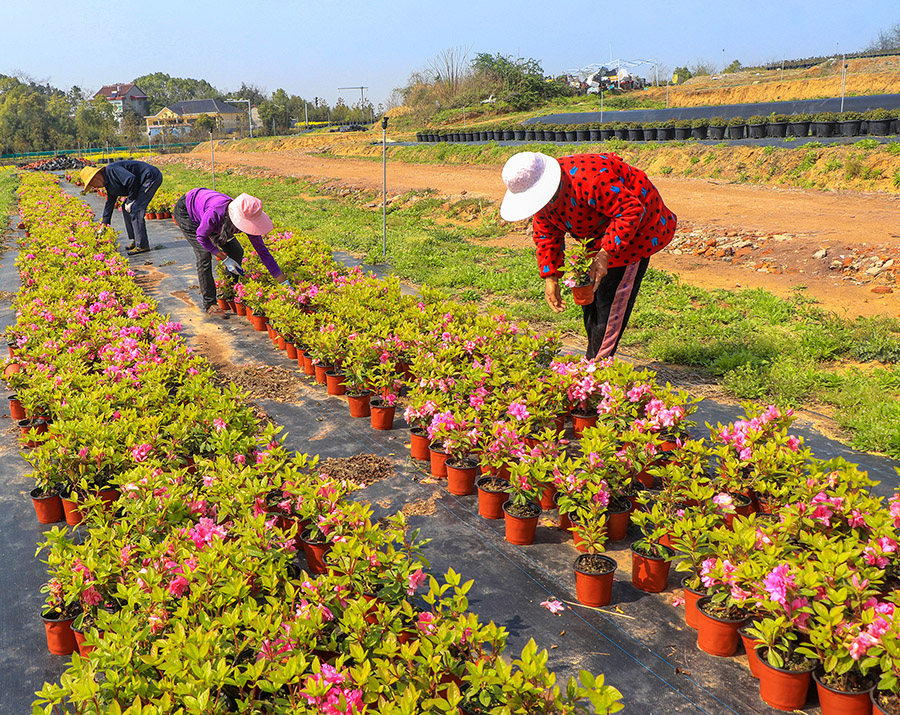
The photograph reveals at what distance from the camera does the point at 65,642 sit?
2.80 meters

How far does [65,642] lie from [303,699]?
130 cm

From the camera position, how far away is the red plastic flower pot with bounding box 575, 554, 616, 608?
3.00 metres

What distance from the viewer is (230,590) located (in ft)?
8.22

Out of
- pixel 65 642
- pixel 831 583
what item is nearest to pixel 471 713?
pixel 831 583

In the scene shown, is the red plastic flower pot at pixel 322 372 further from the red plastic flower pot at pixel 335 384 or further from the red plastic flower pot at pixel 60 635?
the red plastic flower pot at pixel 60 635

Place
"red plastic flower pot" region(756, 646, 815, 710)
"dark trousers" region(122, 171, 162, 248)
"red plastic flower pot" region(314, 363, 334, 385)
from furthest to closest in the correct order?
1. "dark trousers" region(122, 171, 162, 248)
2. "red plastic flower pot" region(314, 363, 334, 385)
3. "red plastic flower pot" region(756, 646, 815, 710)

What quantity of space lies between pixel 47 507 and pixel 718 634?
11.5 ft

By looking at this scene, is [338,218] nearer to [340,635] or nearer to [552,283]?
[552,283]

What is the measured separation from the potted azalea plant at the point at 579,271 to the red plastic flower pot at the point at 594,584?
77.0 inches

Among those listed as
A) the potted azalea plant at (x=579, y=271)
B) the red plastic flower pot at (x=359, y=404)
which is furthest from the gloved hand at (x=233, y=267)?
the potted azalea plant at (x=579, y=271)

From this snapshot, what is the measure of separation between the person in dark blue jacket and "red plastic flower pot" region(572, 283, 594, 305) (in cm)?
841

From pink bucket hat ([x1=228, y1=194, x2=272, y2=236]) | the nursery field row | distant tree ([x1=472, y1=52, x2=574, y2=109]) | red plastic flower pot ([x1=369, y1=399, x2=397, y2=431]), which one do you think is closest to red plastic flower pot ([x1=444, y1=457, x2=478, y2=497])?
the nursery field row

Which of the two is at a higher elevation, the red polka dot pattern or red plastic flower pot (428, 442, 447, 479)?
the red polka dot pattern

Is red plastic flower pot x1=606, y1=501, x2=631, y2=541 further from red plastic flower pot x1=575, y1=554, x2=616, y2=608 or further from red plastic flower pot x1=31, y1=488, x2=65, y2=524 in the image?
red plastic flower pot x1=31, y1=488, x2=65, y2=524
